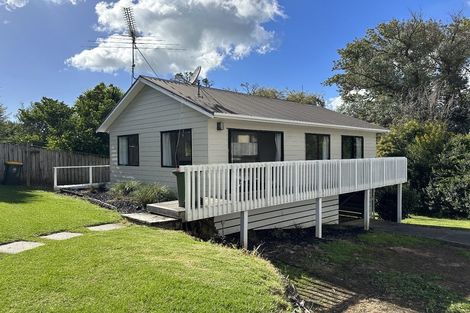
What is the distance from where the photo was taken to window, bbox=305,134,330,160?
12.4 m

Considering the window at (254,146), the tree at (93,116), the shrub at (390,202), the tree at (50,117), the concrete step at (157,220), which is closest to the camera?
the concrete step at (157,220)

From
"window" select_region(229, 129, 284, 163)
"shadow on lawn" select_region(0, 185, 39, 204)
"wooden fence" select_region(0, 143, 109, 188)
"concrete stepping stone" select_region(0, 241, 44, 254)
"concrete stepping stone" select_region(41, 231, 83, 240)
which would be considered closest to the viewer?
"concrete stepping stone" select_region(0, 241, 44, 254)

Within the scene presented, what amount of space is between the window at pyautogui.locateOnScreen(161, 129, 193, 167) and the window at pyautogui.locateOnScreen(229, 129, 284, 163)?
1243 mm

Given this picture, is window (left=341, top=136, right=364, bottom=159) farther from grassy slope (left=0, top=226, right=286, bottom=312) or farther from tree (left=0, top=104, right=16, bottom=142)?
tree (left=0, top=104, right=16, bottom=142)

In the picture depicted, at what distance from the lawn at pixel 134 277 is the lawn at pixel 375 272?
1.58 metres

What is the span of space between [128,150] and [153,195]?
3.94 meters

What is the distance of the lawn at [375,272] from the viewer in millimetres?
5969

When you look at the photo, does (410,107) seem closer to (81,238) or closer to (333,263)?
(333,263)

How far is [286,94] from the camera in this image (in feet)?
117

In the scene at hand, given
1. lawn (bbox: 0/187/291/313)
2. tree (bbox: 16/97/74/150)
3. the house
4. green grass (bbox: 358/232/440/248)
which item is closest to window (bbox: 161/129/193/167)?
the house

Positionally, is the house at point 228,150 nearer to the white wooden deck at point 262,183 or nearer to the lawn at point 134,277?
the white wooden deck at point 262,183

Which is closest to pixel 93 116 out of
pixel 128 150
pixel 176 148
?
pixel 128 150

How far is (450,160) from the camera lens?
17.6m

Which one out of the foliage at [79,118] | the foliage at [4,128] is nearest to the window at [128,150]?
the foliage at [79,118]
